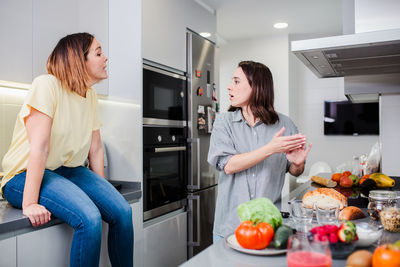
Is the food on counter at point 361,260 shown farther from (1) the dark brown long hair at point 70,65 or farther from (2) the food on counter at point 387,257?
(1) the dark brown long hair at point 70,65

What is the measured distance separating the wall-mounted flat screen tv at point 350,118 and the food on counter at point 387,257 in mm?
4484

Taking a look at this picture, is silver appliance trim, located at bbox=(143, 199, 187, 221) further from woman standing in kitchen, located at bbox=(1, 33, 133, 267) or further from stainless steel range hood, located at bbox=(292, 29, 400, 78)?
stainless steel range hood, located at bbox=(292, 29, 400, 78)

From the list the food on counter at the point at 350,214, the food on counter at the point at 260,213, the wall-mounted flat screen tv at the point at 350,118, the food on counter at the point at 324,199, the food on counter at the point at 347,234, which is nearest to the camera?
the food on counter at the point at 347,234

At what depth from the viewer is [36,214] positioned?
1644mm

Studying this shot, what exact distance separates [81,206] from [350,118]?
4.16 m

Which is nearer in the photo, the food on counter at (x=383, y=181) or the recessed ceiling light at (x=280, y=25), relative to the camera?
the food on counter at (x=383, y=181)

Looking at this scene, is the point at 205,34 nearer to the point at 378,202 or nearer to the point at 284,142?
the point at 284,142

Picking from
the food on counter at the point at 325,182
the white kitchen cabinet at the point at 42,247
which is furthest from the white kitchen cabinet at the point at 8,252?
the food on counter at the point at 325,182

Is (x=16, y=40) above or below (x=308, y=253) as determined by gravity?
above

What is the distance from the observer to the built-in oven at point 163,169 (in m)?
2.55

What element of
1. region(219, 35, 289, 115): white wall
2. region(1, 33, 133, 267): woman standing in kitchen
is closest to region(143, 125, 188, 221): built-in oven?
region(1, 33, 133, 267): woman standing in kitchen

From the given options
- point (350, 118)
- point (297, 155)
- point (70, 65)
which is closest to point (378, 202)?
point (297, 155)

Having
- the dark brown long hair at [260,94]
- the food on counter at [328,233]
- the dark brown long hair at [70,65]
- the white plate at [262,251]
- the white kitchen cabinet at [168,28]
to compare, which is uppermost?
the white kitchen cabinet at [168,28]

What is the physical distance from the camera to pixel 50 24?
2.23m
